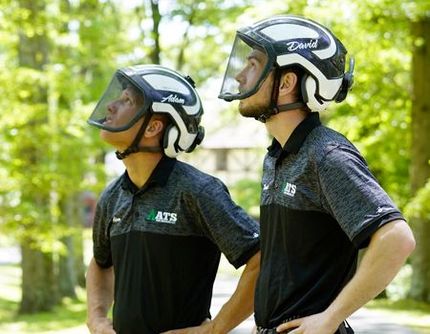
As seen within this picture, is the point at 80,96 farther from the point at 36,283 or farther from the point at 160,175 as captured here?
the point at 160,175

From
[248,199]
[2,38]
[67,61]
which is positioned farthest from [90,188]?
[248,199]

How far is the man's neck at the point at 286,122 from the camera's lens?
156 inches

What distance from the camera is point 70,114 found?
20750 mm

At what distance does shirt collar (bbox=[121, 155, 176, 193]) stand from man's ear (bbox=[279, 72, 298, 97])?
1.09 meters

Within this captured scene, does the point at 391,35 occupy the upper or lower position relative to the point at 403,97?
upper

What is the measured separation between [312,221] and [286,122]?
45 centimetres

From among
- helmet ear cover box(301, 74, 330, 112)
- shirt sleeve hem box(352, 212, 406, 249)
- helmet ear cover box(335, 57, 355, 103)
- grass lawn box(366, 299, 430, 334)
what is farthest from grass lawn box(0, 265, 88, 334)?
shirt sleeve hem box(352, 212, 406, 249)

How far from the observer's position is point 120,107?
4930 mm

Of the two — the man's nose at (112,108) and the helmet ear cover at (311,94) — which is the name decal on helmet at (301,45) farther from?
the man's nose at (112,108)

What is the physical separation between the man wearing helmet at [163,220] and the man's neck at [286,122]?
2.55ft

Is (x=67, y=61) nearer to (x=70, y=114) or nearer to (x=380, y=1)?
(x=70, y=114)

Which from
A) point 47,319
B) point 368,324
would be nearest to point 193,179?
point 368,324

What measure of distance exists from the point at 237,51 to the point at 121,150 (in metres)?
0.94

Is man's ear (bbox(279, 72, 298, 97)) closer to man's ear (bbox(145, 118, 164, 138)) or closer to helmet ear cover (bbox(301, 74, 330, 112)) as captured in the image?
helmet ear cover (bbox(301, 74, 330, 112))
